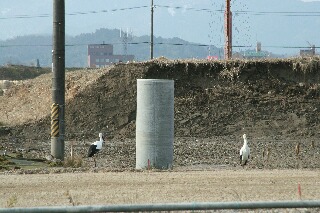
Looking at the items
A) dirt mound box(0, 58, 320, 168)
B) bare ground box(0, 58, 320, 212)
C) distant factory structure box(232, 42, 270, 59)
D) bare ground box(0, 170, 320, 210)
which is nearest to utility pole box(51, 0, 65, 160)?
bare ground box(0, 58, 320, 212)

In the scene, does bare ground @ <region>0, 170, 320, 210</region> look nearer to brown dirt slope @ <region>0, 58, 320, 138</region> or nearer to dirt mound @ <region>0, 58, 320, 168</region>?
dirt mound @ <region>0, 58, 320, 168</region>

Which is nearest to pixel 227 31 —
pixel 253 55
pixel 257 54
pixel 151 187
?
pixel 253 55

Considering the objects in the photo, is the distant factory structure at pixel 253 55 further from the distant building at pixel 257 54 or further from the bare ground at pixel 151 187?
the bare ground at pixel 151 187

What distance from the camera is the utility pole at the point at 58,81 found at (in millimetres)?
32969

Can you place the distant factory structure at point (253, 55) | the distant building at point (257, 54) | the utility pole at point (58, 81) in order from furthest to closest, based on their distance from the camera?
the distant building at point (257, 54)
the distant factory structure at point (253, 55)
the utility pole at point (58, 81)

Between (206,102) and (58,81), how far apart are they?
1577cm

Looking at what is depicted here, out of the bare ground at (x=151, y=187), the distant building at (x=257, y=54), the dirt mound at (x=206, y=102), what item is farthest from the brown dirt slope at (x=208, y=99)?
the bare ground at (x=151, y=187)

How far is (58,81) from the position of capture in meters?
33.3

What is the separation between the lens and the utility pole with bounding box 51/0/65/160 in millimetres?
32969

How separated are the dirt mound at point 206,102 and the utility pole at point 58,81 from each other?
34.0 feet

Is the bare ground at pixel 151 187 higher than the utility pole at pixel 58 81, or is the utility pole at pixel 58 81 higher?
the utility pole at pixel 58 81

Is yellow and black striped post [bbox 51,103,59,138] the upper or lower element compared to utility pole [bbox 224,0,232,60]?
lower

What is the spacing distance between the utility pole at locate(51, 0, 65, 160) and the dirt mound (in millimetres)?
10350

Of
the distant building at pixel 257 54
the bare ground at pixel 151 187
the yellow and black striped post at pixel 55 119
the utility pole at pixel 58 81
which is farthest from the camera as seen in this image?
the distant building at pixel 257 54
